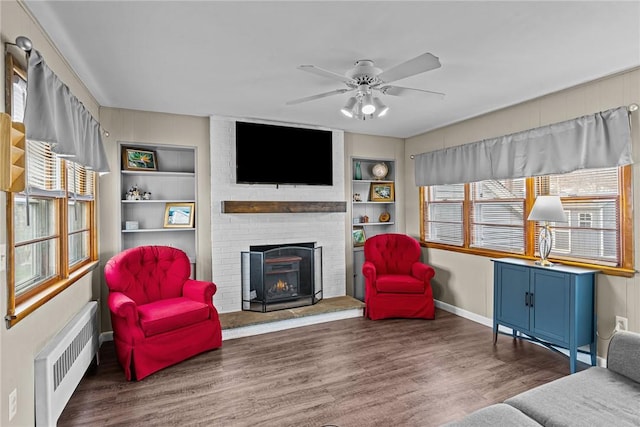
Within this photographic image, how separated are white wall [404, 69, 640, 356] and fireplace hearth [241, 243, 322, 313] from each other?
1683 millimetres

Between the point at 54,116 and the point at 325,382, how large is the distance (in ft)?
8.45

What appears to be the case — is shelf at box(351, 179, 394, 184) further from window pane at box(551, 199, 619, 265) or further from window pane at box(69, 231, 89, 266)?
window pane at box(69, 231, 89, 266)

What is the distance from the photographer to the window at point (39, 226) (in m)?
1.85

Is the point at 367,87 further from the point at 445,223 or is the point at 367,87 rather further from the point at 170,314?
the point at 445,223

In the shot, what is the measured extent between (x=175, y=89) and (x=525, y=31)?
2797mm

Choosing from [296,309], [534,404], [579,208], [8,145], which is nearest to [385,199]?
[296,309]

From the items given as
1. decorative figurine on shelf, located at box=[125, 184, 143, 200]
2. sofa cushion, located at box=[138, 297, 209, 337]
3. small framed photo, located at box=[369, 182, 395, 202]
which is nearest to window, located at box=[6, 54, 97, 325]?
sofa cushion, located at box=[138, 297, 209, 337]

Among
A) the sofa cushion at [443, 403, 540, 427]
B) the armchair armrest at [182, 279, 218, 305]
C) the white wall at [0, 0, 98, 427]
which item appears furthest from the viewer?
the armchair armrest at [182, 279, 218, 305]

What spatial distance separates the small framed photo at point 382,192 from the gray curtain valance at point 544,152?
0.76m

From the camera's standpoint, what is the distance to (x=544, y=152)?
345 cm

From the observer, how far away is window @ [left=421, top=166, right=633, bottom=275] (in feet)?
9.80

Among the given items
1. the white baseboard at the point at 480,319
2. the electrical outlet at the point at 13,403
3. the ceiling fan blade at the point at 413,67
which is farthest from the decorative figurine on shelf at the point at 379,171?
the electrical outlet at the point at 13,403

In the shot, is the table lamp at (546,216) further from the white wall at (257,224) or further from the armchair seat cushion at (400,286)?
the white wall at (257,224)

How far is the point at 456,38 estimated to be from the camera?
2314mm
